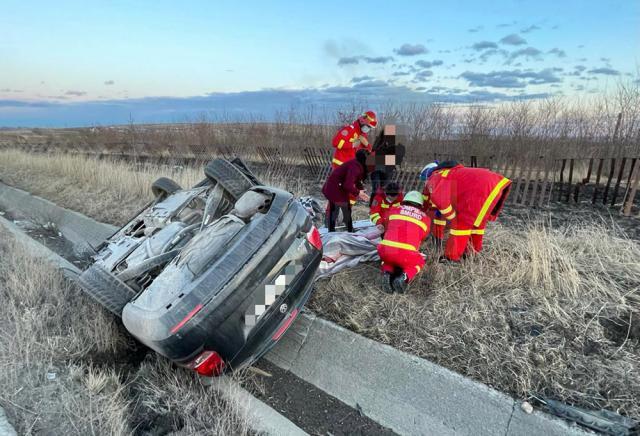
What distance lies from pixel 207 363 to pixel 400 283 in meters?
1.65

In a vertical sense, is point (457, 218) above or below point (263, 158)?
above

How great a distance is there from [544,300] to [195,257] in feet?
8.42

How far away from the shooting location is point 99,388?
248 centimetres

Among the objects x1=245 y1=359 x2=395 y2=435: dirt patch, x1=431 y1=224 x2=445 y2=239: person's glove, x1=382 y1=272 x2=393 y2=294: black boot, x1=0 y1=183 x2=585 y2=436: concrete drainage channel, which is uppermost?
x1=431 y1=224 x2=445 y2=239: person's glove

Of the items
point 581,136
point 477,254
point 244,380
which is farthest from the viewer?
point 581,136

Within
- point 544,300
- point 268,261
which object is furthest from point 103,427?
point 544,300

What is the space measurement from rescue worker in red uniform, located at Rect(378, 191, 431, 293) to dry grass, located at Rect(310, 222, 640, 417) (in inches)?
6.8

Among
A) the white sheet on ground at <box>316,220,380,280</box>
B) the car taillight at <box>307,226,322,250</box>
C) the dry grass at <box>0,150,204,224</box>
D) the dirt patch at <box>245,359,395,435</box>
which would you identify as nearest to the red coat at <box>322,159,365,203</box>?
the white sheet on ground at <box>316,220,380,280</box>

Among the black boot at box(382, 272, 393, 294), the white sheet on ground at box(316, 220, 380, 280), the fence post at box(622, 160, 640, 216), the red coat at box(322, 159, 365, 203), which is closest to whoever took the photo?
the black boot at box(382, 272, 393, 294)

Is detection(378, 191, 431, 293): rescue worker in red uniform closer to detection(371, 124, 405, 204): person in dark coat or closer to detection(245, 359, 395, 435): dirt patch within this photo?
detection(371, 124, 405, 204): person in dark coat

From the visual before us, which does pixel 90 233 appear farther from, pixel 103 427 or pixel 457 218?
pixel 457 218

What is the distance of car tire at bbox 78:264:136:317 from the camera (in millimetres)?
2641

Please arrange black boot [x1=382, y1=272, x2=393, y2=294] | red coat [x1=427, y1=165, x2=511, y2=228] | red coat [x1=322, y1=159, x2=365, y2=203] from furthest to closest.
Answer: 1. red coat [x1=322, y1=159, x2=365, y2=203]
2. red coat [x1=427, y1=165, x2=511, y2=228]
3. black boot [x1=382, y1=272, x2=393, y2=294]

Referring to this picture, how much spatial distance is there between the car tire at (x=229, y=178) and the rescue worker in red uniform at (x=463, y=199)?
5.80ft
